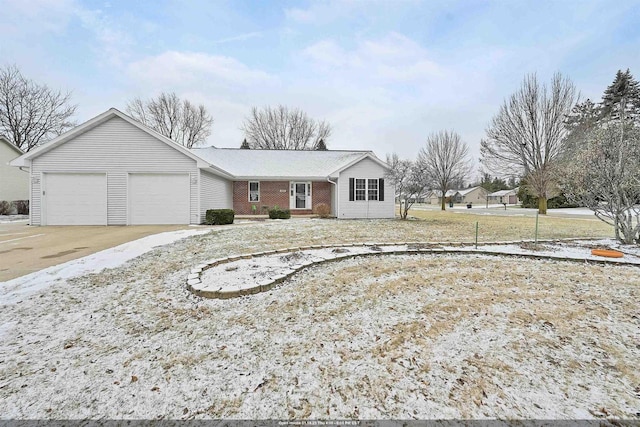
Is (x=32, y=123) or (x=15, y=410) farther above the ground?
(x=32, y=123)

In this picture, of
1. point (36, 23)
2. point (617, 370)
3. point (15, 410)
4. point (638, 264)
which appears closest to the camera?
point (15, 410)

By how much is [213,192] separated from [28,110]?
20.9m

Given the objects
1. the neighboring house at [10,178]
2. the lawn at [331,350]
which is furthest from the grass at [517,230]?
the neighboring house at [10,178]

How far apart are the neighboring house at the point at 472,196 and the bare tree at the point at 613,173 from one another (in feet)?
189

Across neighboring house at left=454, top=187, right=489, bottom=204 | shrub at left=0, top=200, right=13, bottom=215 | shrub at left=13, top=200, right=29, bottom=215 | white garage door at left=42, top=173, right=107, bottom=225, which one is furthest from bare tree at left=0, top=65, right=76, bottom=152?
neighboring house at left=454, top=187, right=489, bottom=204

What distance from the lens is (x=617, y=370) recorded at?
199cm

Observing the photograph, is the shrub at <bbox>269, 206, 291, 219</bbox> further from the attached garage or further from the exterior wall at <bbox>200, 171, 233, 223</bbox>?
the attached garage

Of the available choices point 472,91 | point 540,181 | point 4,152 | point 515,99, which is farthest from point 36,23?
point 540,181

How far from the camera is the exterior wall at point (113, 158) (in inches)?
432

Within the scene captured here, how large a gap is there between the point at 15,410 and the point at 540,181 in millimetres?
24903

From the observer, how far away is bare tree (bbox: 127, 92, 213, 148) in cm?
2767

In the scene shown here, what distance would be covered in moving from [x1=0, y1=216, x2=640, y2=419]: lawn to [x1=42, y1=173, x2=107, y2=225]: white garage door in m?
9.19

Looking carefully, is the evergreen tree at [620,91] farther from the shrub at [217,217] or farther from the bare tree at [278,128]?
the shrub at [217,217]

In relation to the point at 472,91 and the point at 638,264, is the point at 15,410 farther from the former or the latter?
the point at 472,91
